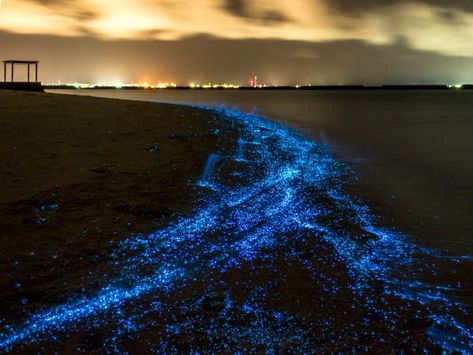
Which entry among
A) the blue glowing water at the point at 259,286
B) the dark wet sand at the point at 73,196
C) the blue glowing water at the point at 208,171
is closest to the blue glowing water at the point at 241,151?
the blue glowing water at the point at 208,171

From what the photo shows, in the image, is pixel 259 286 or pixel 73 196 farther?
pixel 73 196

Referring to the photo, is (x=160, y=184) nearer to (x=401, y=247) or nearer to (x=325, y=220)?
(x=325, y=220)

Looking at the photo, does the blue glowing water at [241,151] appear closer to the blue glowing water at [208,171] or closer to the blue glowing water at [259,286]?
the blue glowing water at [208,171]

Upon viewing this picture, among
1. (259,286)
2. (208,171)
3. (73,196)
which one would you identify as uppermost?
(208,171)

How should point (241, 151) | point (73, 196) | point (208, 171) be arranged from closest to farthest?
1. point (73, 196)
2. point (208, 171)
3. point (241, 151)

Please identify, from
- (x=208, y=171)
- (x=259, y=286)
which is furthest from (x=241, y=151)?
(x=259, y=286)

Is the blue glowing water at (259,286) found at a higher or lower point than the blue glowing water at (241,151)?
lower

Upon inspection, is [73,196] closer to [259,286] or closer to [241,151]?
[259,286]

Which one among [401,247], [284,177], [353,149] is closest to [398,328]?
[401,247]
